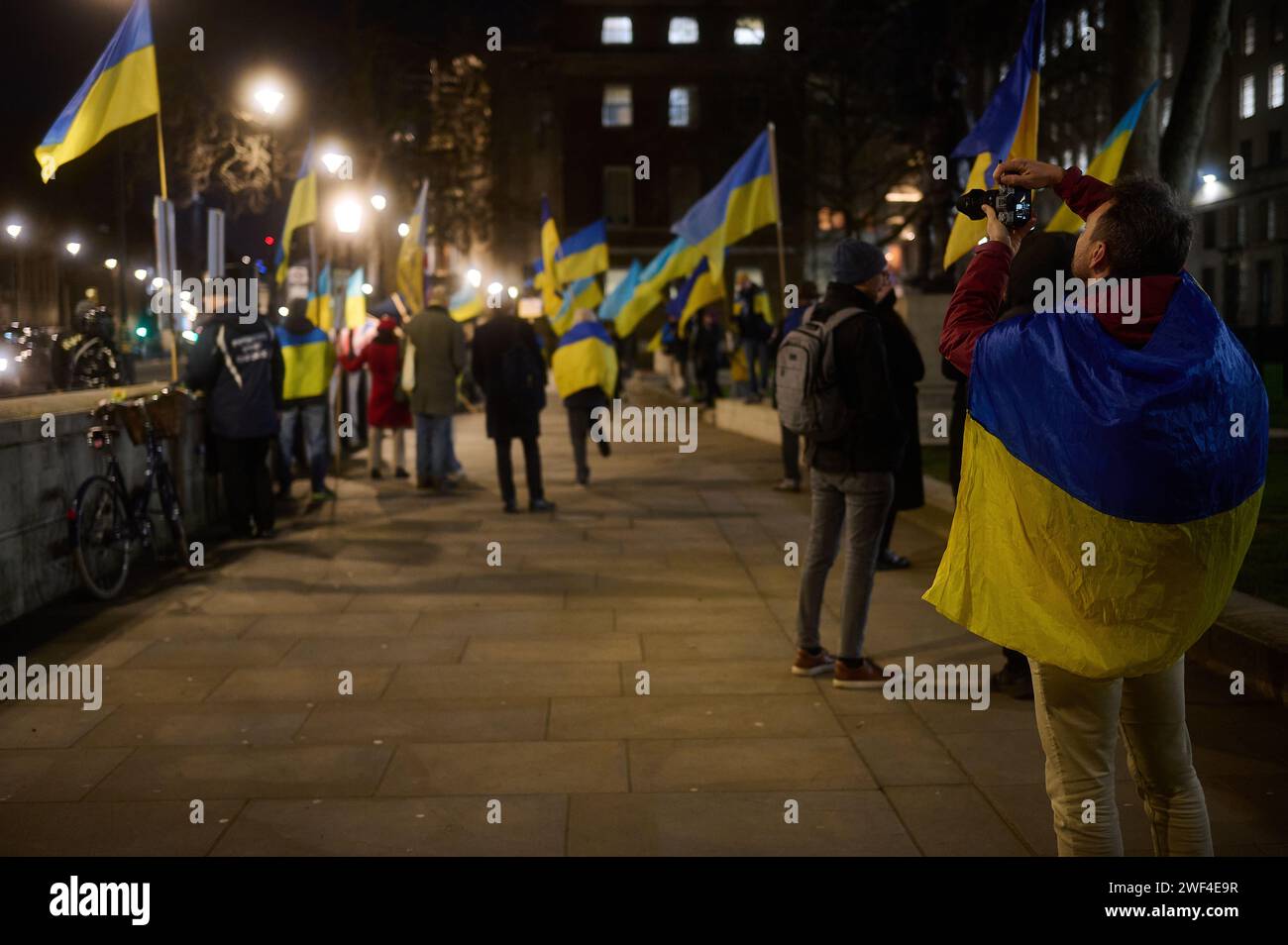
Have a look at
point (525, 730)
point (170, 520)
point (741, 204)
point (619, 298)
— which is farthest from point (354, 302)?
point (525, 730)

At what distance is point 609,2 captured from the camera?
61.7 metres

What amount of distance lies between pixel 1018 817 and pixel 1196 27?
9599 millimetres

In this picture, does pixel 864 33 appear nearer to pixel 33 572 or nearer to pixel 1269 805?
pixel 33 572

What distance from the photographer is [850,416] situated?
21.9 ft

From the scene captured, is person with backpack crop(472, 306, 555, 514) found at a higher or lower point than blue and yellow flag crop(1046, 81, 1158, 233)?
lower

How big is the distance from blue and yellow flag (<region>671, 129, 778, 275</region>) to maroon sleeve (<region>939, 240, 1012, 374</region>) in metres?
10.2

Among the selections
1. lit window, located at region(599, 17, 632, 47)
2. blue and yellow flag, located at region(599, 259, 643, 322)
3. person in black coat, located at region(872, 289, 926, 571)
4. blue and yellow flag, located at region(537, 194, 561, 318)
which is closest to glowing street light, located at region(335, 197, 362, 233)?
blue and yellow flag, located at region(537, 194, 561, 318)

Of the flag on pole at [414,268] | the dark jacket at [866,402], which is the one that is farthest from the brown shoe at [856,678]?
the flag on pole at [414,268]

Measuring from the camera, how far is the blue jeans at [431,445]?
50.0 ft

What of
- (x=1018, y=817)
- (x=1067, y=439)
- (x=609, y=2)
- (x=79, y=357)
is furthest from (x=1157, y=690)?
(x=609, y=2)

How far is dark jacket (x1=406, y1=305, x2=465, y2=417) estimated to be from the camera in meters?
14.9

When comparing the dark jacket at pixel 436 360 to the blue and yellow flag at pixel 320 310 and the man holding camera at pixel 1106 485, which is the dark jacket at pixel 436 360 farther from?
the man holding camera at pixel 1106 485

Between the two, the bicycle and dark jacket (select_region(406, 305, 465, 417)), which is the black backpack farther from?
dark jacket (select_region(406, 305, 465, 417))

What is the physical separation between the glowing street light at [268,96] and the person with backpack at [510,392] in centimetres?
910
